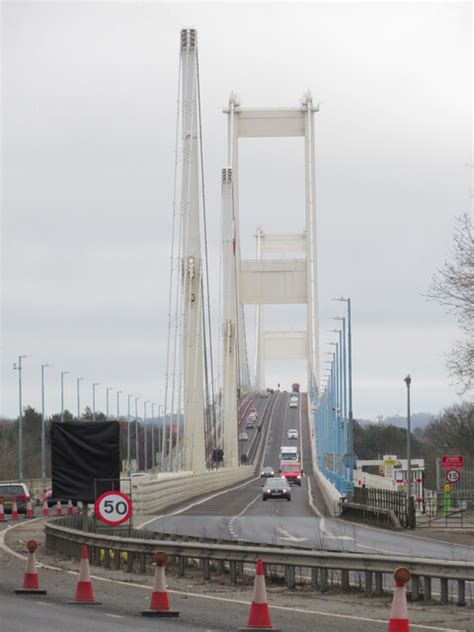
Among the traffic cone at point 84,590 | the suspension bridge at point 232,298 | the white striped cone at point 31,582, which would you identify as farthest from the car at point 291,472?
the traffic cone at point 84,590

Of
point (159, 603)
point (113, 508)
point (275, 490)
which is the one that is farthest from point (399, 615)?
point (275, 490)

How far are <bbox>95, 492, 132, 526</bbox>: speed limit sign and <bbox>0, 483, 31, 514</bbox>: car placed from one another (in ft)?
87.6

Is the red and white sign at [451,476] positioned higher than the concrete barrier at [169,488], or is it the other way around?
the red and white sign at [451,476]

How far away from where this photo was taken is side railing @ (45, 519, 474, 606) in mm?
17844

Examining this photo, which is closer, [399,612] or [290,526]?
[399,612]

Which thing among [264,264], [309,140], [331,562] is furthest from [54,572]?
[309,140]

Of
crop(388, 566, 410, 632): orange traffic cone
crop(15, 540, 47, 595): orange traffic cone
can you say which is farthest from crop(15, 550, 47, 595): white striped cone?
crop(388, 566, 410, 632): orange traffic cone

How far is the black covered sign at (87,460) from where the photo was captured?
85.0 feet

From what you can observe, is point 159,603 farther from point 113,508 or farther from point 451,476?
point 451,476

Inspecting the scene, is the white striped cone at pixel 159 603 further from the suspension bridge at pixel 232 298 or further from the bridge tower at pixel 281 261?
the bridge tower at pixel 281 261

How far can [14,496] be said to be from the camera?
49656 millimetres

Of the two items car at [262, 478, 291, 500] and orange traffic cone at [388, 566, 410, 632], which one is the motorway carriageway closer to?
car at [262, 478, 291, 500]

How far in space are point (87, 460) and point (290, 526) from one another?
44.5ft

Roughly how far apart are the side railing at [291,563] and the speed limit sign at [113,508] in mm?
408
